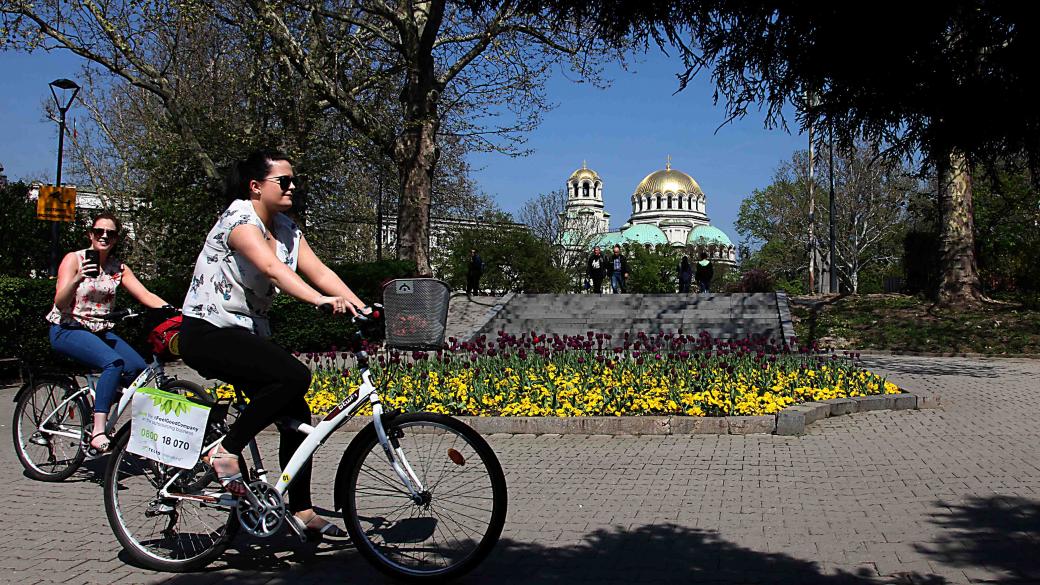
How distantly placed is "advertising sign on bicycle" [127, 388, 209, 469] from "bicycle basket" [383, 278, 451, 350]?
842 cm

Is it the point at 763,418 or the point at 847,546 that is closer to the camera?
the point at 847,546

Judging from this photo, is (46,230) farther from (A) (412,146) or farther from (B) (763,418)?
(B) (763,418)

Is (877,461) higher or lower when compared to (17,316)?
lower

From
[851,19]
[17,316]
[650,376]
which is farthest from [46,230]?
[851,19]

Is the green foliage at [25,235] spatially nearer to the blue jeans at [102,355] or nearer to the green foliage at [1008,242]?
the blue jeans at [102,355]

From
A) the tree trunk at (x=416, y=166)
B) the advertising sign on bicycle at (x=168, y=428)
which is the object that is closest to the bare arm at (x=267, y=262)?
the advertising sign on bicycle at (x=168, y=428)

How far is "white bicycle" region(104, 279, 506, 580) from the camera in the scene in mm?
3896

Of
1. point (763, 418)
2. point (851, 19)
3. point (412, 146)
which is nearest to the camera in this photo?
point (851, 19)

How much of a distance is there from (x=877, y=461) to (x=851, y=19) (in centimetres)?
459

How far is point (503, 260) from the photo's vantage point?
1610 inches

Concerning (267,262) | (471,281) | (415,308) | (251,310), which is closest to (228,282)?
(251,310)

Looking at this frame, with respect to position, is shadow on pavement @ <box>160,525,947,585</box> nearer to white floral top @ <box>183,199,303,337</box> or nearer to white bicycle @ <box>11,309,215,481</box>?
white floral top @ <box>183,199,303,337</box>

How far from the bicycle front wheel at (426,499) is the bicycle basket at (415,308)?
873cm

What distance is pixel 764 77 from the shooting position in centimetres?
366
